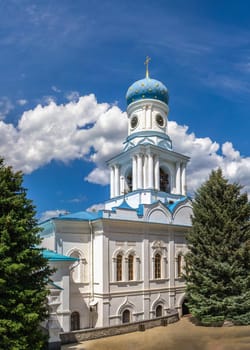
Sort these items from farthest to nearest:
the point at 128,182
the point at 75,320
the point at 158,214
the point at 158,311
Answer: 1. the point at 128,182
2. the point at 158,214
3. the point at 158,311
4. the point at 75,320

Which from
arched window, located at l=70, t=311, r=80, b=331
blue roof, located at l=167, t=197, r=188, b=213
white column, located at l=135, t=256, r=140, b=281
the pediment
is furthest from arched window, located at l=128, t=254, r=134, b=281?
blue roof, located at l=167, t=197, r=188, b=213

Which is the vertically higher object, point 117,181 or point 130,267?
point 117,181

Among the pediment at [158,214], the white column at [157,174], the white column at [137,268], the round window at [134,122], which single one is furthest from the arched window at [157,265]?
the round window at [134,122]

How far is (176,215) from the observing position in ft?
84.6

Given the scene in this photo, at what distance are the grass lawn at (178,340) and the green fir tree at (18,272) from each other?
5.57 meters

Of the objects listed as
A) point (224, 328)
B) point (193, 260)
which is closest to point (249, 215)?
point (193, 260)

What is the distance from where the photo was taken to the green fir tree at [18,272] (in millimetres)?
11773

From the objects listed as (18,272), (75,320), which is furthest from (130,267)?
(18,272)

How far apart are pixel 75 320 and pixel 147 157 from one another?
→ 1270 centimetres

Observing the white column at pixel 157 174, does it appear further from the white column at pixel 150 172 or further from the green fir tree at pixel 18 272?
the green fir tree at pixel 18 272

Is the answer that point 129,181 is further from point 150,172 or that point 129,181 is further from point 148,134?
point 148,134

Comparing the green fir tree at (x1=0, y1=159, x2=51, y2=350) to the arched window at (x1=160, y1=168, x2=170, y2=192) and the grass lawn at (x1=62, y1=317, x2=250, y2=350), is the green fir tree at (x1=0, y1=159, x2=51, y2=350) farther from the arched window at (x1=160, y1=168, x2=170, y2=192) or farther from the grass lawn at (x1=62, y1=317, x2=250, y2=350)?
the arched window at (x1=160, y1=168, x2=170, y2=192)

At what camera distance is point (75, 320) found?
2080 centimetres

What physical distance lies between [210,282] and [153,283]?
4396 millimetres
